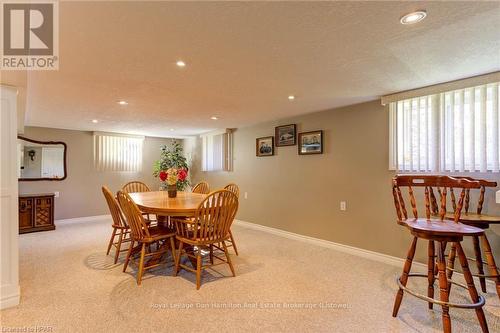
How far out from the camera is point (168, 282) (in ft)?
8.38

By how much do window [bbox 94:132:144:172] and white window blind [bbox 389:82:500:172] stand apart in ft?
18.6

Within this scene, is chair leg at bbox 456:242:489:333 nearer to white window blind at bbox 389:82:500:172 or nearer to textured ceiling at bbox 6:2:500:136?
white window blind at bbox 389:82:500:172

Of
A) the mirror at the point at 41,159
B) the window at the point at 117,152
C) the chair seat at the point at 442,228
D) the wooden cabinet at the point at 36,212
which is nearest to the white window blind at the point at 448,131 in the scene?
the chair seat at the point at 442,228

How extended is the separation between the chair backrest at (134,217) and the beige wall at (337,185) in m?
2.47

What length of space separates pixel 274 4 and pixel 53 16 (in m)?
1.28

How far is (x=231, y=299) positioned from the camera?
2.23 m

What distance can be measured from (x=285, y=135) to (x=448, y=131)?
2.28 m

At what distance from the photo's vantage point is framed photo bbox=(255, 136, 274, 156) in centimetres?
471

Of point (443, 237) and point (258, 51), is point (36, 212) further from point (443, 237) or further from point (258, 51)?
point (443, 237)

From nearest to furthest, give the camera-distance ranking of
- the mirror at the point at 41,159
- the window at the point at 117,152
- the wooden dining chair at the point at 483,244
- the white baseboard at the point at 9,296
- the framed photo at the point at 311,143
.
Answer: the wooden dining chair at the point at 483,244 → the white baseboard at the point at 9,296 → the framed photo at the point at 311,143 → the mirror at the point at 41,159 → the window at the point at 117,152

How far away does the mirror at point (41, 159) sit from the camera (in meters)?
4.99

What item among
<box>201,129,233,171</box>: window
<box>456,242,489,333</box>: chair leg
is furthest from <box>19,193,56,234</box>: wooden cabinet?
<box>456,242,489,333</box>: chair leg

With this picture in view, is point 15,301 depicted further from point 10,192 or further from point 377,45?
point 377,45

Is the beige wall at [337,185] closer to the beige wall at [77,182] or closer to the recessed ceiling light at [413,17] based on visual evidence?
the recessed ceiling light at [413,17]
